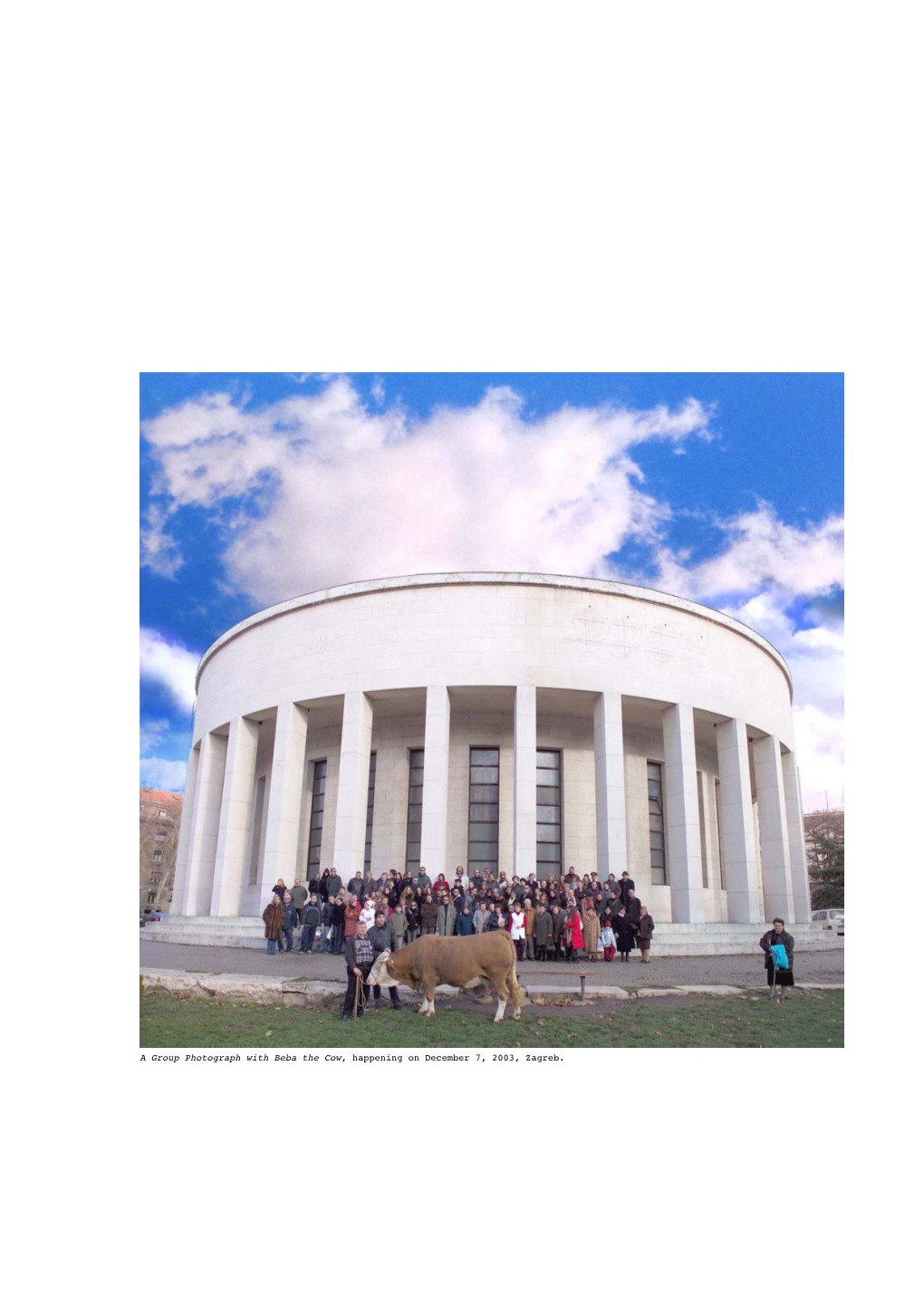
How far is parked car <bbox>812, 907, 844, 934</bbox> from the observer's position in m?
11.5

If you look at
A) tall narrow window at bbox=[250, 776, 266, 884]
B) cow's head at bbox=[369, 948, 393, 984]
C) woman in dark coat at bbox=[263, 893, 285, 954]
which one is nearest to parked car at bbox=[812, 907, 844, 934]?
cow's head at bbox=[369, 948, 393, 984]

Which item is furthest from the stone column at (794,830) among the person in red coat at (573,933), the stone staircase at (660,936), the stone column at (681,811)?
the person in red coat at (573,933)

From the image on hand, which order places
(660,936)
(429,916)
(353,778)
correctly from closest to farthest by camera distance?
(429,916)
(660,936)
(353,778)

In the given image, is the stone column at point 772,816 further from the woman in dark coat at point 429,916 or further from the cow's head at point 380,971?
the cow's head at point 380,971

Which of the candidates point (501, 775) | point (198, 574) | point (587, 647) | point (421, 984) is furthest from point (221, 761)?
point (421, 984)

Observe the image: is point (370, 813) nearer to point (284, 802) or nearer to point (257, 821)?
point (284, 802)

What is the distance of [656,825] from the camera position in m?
26.4

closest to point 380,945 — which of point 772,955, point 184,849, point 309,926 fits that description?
point 772,955

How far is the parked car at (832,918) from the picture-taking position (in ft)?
37.7

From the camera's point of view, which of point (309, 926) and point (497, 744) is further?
point (497, 744)

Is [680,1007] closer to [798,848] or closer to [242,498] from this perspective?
[242,498]

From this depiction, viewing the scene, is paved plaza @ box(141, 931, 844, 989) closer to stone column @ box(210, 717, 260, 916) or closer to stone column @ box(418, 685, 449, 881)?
stone column @ box(418, 685, 449, 881)

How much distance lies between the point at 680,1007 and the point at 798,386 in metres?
8.89

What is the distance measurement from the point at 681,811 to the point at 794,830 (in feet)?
16.0
